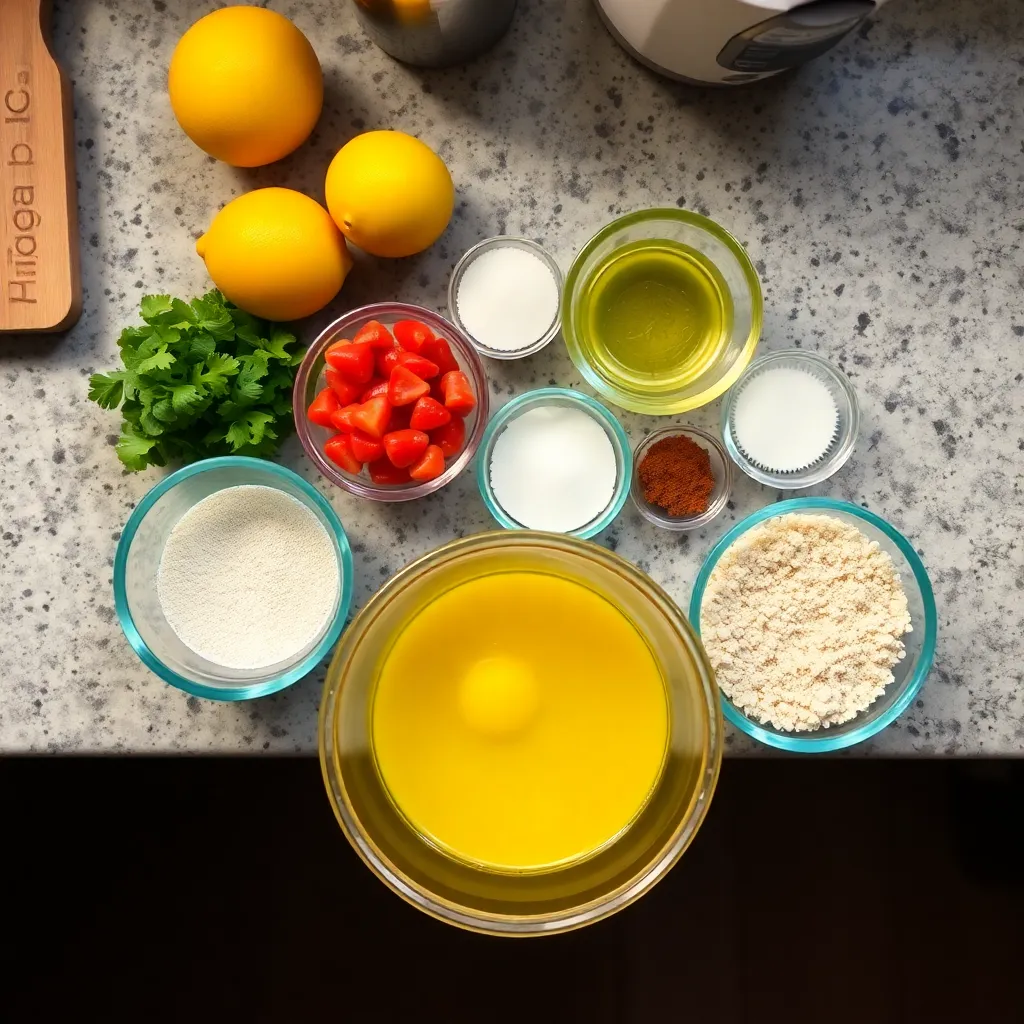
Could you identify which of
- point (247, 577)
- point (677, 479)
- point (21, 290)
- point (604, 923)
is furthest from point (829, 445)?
point (604, 923)

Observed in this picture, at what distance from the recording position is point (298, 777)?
152cm

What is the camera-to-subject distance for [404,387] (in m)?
0.85

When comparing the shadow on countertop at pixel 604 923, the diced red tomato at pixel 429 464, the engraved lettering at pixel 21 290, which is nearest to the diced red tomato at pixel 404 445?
the diced red tomato at pixel 429 464

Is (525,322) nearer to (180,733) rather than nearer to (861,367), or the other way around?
(861,367)

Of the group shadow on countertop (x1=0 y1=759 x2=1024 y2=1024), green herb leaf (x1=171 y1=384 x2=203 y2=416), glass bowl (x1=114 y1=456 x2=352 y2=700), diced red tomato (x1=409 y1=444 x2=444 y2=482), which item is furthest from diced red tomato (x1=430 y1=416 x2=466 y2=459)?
shadow on countertop (x1=0 y1=759 x2=1024 y2=1024)

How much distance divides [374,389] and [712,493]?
1.17ft

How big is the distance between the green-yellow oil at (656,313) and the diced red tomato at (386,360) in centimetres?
20

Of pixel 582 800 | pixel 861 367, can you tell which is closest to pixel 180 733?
pixel 582 800

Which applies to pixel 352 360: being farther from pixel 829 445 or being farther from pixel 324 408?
pixel 829 445

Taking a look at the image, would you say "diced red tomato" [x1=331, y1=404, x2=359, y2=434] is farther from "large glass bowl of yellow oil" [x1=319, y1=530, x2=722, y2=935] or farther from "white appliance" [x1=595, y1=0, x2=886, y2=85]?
"white appliance" [x1=595, y1=0, x2=886, y2=85]

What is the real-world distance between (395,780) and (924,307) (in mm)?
724

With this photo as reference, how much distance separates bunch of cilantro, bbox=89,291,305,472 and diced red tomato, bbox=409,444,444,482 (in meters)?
0.17

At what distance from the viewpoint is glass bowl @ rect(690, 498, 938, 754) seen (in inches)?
35.5

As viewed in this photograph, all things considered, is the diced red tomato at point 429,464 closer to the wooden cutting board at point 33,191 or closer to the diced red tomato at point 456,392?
the diced red tomato at point 456,392
